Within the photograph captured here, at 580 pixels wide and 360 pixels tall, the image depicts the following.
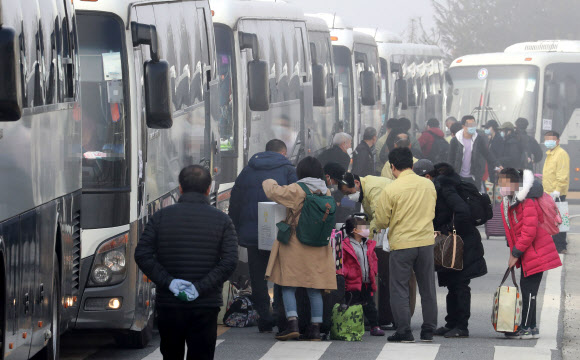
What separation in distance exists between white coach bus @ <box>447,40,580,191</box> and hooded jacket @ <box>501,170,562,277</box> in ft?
66.9

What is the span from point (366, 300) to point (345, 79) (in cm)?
1654

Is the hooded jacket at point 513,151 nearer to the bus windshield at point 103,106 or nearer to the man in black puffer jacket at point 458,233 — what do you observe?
the man in black puffer jacket at point 458,233

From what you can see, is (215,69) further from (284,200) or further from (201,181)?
(201,181)

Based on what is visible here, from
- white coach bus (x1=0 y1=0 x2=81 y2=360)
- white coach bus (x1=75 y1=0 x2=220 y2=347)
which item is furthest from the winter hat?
white coach bus (x1=0 y1=0 x2=81 y2=360)

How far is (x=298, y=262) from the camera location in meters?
11.9

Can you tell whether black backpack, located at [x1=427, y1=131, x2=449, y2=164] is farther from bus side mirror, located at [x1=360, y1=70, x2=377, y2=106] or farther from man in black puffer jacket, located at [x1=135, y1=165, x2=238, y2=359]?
man in black puffer jacket, located at [x1=135, y1=165, x2=238, y2=359]

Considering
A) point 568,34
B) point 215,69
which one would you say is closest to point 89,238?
point 215,69

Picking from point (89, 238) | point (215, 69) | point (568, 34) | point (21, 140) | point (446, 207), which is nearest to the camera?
point (21, 140)

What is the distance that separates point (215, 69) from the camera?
15430 mm

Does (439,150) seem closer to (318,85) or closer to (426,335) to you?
(318,85)

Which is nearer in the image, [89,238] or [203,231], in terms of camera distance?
[203,231]

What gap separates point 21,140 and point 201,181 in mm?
1187

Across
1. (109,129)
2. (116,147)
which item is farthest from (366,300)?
(109,129)

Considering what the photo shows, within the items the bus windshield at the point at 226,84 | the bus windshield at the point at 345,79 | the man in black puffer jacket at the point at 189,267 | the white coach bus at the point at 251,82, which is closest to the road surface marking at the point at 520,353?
the man in black puffer jacket at the point at 189,267
